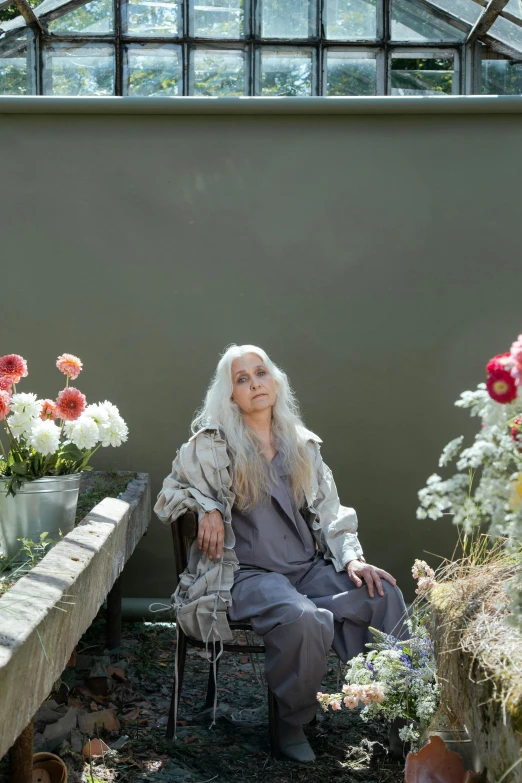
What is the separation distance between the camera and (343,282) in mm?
4484

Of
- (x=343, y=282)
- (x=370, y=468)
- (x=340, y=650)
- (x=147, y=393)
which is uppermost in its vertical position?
(x=343, y=282)

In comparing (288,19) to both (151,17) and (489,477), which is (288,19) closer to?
(151,17)

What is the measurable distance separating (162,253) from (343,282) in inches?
37.2

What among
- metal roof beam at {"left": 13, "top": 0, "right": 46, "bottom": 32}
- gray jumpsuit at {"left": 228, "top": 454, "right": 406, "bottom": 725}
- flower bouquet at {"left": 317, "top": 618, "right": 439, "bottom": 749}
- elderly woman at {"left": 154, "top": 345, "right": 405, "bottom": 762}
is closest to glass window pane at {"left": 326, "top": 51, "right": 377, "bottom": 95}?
metal roof beam at {"left": 13, "top": 0, "right": 46, "bottom": 32}

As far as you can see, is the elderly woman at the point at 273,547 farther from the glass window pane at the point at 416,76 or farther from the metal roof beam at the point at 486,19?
the glass window pane at the point at 416,76

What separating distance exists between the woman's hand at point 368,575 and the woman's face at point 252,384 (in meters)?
0.73

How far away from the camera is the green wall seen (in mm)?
4445

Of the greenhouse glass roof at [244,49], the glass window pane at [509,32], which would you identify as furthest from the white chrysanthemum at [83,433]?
the glass window pane at [509,32]

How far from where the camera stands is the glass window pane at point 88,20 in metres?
7.90

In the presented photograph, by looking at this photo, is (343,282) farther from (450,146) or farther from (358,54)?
(358,54)

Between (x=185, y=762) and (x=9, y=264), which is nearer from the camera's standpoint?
(x=185, y=762)

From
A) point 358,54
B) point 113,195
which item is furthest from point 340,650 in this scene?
point 358,54

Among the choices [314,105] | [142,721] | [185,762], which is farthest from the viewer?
[314,105]

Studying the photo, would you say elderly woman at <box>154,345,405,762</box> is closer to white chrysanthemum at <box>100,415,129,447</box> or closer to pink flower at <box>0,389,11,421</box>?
white chrysanthemum at <box>100,415,129,447</box>
